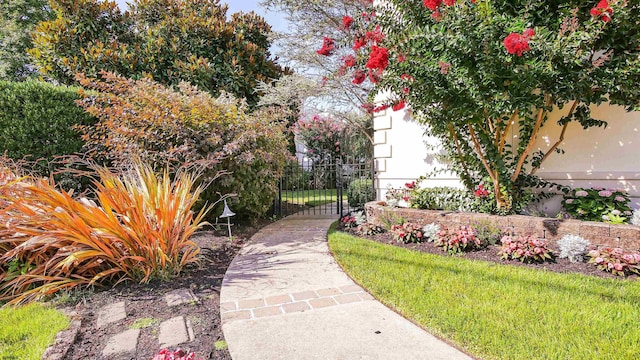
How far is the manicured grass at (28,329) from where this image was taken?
6.77 feet

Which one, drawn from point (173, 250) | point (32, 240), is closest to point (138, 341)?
point (173, 250)

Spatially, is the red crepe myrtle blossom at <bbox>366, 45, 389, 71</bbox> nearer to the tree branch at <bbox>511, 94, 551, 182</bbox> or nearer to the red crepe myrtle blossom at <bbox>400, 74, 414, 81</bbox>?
the red crepe myrtle blossom at <bbox>400, 74, 414, 81</bbox>

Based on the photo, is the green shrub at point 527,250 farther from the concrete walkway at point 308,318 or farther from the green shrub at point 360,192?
→ the green shrub at point 360,192

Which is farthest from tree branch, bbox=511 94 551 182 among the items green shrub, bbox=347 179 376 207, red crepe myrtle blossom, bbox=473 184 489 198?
green shrub, bbox=347 179 376 207

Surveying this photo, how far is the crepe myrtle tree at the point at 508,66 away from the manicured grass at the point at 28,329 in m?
3.95

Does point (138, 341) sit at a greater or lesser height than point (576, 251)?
lesser

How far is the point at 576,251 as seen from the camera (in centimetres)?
352

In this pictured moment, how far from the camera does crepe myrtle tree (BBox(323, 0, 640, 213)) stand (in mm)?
3268

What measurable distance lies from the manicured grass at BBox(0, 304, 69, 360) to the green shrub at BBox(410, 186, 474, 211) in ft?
15.3

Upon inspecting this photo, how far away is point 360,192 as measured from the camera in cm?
786

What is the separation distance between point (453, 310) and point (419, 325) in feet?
1.11

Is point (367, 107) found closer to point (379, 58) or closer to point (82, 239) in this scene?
point (379, 58)

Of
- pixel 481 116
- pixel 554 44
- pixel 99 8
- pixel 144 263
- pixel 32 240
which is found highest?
pixel 99 8

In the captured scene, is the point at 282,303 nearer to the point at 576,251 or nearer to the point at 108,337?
the point at 108,337
